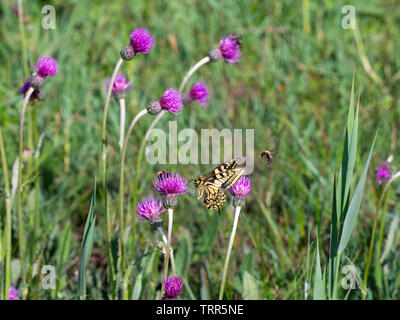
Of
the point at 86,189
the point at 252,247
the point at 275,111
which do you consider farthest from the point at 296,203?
the point at 86,189

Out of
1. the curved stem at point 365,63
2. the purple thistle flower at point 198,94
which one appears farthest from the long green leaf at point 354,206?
the curved stem at point 365,63

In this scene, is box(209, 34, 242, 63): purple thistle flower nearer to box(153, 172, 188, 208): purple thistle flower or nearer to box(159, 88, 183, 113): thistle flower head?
box(159, 88, 183, 113): thistle flower head

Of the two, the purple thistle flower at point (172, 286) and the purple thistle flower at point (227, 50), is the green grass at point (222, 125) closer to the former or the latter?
the purple thistle flower at point (172, 286)

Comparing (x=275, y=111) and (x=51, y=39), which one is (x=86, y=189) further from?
(x=51, y=39)

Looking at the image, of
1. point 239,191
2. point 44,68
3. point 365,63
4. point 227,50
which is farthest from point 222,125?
point 239,191

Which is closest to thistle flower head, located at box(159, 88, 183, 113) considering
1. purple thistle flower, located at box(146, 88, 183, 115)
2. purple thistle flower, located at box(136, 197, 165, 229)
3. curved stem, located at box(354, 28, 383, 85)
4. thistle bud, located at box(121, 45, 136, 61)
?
purple thistle flower, located at box(146, 88, 183, 115)

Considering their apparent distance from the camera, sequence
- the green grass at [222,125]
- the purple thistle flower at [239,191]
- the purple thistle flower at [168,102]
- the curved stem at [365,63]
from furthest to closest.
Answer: the curved stem at [365,63] < the green grass at [222,125] < the purple thistle flower at [168,102] < the purple thistle flower at [239,191]

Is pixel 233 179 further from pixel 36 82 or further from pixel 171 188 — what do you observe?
pixel 36 82
